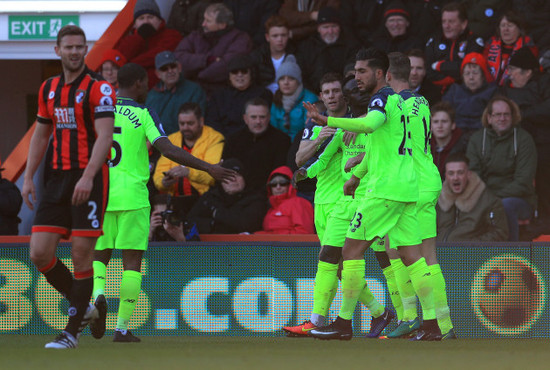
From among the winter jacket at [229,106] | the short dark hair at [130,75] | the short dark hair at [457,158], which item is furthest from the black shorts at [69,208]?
the winter jacket at [229,106]

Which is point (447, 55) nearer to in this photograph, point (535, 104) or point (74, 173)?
point (535, 104)

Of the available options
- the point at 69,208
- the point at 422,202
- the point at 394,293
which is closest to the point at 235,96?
the point at 394,293

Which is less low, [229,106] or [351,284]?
[229,106]

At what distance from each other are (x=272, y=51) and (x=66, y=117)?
18.1 feet

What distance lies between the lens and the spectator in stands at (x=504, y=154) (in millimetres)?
10633

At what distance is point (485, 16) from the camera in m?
12.1

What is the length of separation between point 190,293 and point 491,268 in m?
2.75

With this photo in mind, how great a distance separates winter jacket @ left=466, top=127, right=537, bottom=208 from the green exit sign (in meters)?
5.74

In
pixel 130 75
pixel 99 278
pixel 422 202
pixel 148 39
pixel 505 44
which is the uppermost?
pixel 148 39

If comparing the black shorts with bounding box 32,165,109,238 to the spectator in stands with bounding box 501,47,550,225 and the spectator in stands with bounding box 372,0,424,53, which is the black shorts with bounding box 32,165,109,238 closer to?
the spectator in stands with bounding box 501,47,550,225

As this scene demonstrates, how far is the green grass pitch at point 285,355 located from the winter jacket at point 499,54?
12.9 ft

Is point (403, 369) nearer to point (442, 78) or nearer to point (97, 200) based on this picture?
point (97, 200)

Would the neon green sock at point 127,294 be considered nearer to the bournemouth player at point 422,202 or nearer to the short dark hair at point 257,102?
the bournemouth player at point 422,202

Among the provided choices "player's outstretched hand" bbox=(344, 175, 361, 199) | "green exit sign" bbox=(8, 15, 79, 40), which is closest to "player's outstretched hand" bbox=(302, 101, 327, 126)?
"player's outstretched hand" bbox=(344, 175, 361, 199)
